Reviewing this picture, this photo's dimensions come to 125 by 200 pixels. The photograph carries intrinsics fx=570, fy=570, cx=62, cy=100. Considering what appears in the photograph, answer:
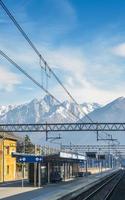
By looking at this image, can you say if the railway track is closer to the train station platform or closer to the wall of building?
the train station platform

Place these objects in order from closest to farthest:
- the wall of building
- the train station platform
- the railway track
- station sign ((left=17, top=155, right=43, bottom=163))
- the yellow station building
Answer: the train station platform, the railway track, station sign ((left=17, top=155, right=43, bottom=163)), the yellow station building, the wall of building

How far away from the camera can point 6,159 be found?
305 ft

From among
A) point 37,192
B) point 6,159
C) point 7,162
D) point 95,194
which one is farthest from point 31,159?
point 7,162

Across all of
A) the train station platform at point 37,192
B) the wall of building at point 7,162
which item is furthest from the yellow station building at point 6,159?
the train station platform at point 37,192

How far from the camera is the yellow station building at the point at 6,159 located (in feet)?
292

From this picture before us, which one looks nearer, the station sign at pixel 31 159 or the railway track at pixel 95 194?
the railway track at pixel 95 194

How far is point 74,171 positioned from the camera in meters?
116

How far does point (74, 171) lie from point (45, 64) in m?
83.2

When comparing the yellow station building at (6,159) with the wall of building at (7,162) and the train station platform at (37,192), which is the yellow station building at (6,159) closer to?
the wall of building at (7,162)

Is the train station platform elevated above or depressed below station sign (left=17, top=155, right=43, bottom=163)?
below

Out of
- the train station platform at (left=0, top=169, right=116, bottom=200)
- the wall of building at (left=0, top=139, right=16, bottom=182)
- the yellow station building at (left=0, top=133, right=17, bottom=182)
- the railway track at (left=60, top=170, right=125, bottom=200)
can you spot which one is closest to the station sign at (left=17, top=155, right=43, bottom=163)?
the train station platform at (left=0, top=169, right=116, bottom=200)

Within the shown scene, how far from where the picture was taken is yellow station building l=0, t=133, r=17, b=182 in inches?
3509

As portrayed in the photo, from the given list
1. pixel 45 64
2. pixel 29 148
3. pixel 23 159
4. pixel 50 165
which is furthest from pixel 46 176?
pixel 29 148

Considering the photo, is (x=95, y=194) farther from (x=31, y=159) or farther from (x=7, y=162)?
(x=7, y=162)
